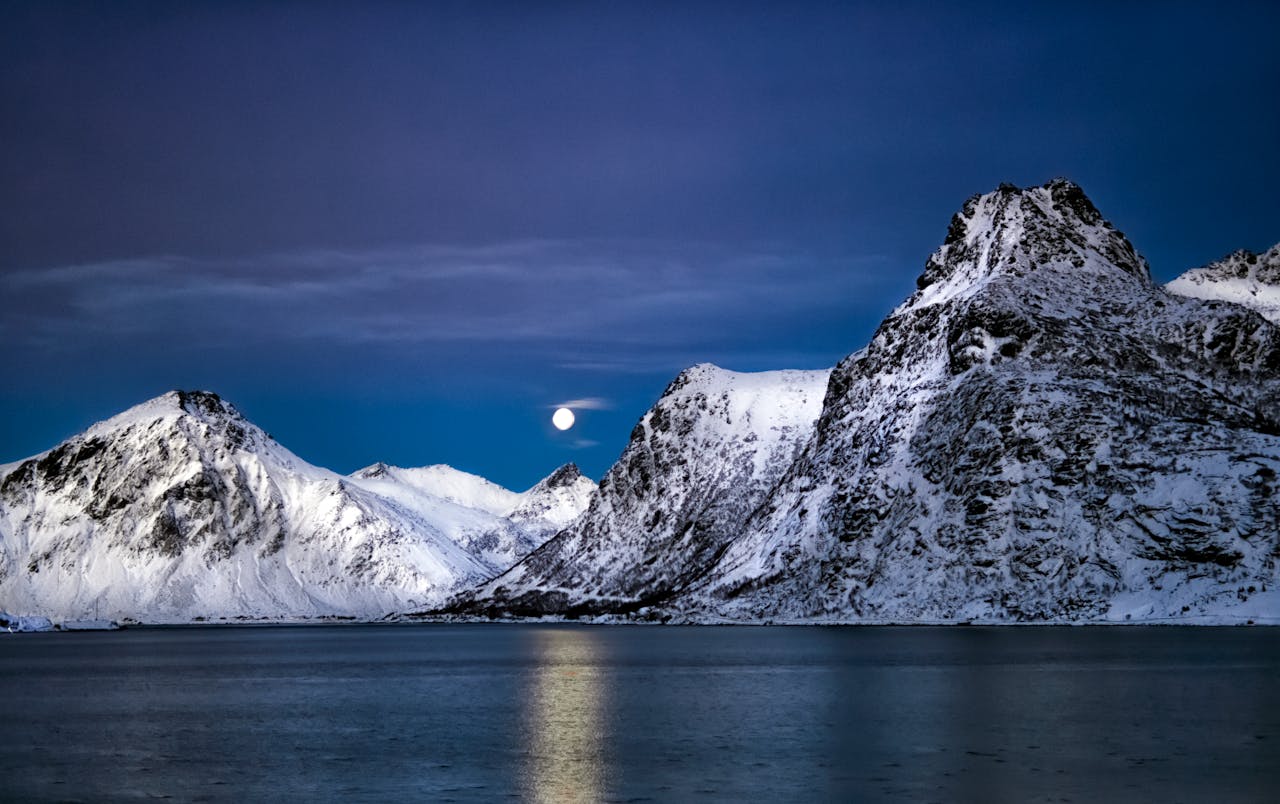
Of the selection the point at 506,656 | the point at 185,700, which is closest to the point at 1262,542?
the point at 506,656

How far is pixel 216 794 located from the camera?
49844 millimetres

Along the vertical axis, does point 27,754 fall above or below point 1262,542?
→ below

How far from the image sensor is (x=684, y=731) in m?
69.9

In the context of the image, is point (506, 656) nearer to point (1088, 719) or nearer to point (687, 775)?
point (1088, 719)

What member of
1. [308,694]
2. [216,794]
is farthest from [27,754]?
[308,694]

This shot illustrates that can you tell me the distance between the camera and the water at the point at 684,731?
50156mm

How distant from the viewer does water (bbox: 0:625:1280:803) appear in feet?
165

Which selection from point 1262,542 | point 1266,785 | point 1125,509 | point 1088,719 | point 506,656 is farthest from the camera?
point 1125,509

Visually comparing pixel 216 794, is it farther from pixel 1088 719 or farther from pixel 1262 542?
pixel 1262 542

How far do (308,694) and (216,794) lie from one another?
5453 cm

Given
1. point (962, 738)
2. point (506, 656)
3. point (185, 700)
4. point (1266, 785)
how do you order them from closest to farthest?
point (1266, 785), point (962, 738), point (185, 700), point (506, 656)

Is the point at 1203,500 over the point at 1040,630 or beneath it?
over

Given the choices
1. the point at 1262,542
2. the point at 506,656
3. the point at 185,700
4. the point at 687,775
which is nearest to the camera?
the point at 687,775

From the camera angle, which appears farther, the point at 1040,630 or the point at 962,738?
the point at 1040,630
